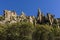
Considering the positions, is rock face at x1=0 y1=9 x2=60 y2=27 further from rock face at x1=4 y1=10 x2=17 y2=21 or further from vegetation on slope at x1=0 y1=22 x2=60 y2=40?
vegetation on slope at x1=0 y1=22 x2=60 y2=40

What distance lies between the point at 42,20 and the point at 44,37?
66912mm

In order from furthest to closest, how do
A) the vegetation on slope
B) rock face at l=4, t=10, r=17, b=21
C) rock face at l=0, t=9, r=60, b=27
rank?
rock face at l=0, t=9, r=60, b=27
rock face at l=4, t=10, r=17, b=21
the vegetation on slope

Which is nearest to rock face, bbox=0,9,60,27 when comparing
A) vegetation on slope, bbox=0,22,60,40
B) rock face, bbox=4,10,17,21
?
rock face, bbox=4,10,17,21

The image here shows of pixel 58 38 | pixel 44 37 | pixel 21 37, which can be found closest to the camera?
pixel 21 37

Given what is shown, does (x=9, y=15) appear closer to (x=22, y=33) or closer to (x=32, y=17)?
(x=32, y=17)

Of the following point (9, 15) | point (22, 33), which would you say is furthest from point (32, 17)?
point (22, 33)

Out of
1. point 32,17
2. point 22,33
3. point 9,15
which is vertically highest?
point 9,15

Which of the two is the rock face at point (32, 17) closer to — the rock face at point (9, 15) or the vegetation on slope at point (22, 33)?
the rock face at point (9, 15)

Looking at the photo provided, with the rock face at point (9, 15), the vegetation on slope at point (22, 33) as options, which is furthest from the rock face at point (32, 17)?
the vegetation on slope at point (22, 33)

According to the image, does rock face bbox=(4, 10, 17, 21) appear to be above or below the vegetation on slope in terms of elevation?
above

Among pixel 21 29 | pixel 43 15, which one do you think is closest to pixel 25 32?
pixel 21 29

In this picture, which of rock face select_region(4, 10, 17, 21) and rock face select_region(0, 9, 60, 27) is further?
rock face select_region(0, 9, 60, 27)

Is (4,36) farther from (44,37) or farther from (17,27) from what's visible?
(44,37)

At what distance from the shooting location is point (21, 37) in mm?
57156
